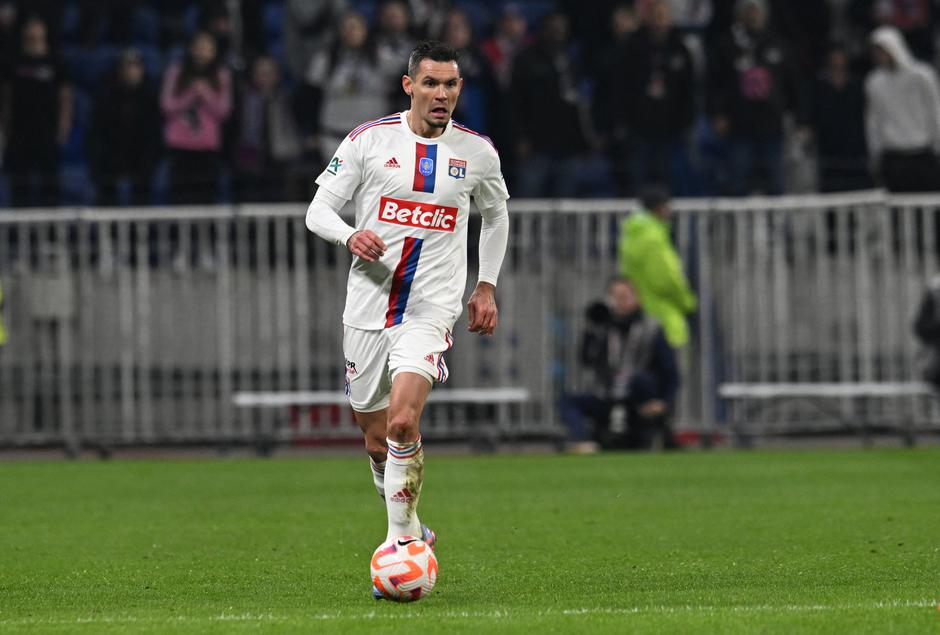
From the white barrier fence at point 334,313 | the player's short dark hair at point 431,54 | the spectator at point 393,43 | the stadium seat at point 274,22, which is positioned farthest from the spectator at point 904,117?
the player's short dark hair at point 431,54

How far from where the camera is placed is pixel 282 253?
59.4 ft

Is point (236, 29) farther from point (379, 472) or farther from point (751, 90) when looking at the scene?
point (379, 472)

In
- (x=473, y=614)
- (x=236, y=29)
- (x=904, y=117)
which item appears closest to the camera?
(x=473, y=614)

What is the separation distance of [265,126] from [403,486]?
12127mm

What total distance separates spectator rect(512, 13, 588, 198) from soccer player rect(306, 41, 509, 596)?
423 inches

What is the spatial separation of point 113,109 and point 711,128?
21.7 feet

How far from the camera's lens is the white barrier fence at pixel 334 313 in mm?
18016

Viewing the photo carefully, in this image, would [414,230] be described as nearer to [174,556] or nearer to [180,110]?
[174,556]

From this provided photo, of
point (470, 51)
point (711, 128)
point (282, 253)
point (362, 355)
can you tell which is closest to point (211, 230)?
point (282, 253)

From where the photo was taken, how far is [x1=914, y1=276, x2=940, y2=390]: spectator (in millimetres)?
17344

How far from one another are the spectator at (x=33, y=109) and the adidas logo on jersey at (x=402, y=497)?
40.2 ft

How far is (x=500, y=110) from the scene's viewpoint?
20125 millimetres

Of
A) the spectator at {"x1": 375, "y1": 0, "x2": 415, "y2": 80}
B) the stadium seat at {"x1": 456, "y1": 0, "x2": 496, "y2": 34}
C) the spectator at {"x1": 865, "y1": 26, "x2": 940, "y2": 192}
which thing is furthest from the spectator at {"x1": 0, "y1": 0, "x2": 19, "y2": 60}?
the spectator at {"x1": 865, "y1": 26, "x2": 940, "y2": 192}

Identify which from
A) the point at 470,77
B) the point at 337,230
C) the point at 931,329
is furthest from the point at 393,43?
the point at 337,230
